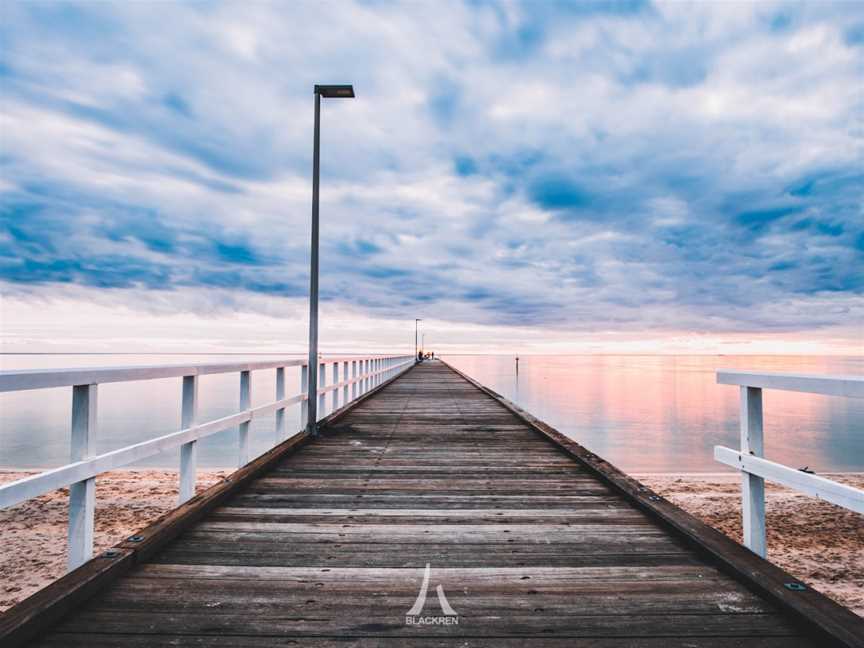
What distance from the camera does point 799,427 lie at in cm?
3331

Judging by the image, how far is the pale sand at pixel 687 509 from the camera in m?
7.20

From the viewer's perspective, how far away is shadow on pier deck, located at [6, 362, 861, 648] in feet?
7.73

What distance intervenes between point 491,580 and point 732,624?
1.18 meters

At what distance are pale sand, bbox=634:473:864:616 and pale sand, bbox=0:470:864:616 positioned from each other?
14 millimetres

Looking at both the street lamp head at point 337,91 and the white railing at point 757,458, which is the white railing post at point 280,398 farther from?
the white railing at point 757,458

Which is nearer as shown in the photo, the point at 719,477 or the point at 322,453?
the point at 322,453

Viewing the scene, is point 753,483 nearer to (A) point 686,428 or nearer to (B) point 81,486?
(B) point 81,486

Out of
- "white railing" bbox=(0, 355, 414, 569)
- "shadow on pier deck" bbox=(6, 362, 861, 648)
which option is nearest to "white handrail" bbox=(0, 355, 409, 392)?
"white railing" bbox=(0, 355, 414, 569)

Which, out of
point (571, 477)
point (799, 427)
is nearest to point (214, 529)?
point (571, 477)

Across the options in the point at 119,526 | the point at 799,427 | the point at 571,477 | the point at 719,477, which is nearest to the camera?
the point at 571,477

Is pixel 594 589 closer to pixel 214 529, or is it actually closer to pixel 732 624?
pixel 732 624

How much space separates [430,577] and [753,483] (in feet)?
6.47

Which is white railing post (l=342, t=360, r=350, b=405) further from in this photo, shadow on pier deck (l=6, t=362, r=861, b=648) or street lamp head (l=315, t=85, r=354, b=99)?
shadow on pier deck (l=6, t=362, r=861, b=648)

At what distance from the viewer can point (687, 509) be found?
1080 centimetres
